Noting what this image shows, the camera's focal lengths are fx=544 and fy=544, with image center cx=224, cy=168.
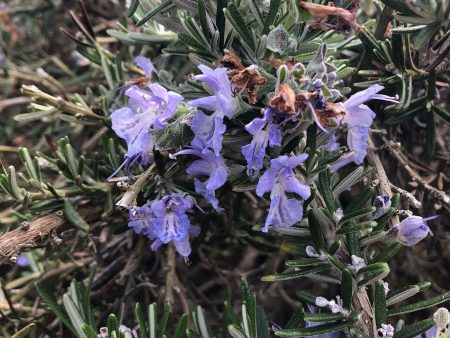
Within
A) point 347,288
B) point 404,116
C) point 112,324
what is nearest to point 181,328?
point 112,324

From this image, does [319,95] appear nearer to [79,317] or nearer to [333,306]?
[333,306]

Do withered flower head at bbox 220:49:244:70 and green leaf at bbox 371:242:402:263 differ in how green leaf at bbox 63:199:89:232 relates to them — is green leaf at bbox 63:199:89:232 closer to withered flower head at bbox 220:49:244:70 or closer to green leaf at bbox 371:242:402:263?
withered flower head at bbox 220:49:244:70

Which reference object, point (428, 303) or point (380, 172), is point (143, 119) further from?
point (428, 303)

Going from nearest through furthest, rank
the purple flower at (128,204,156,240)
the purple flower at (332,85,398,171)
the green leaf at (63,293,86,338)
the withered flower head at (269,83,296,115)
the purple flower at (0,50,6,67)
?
the withered flower head at (269,83,296,115) < the purple flower at (332,85,398,171) < the purple flower at (128,204,156,240) < the green leaf at (63,293,86,338) < the purple flower at (0,50,6,67)

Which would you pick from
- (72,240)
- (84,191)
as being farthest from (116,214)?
(72,240)

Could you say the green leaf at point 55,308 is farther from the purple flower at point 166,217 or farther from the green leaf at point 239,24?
the green leaf at point 239,24

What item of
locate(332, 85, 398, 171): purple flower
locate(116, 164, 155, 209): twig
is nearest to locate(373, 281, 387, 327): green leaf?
locate(332, 85, 398, 171): purple flower
